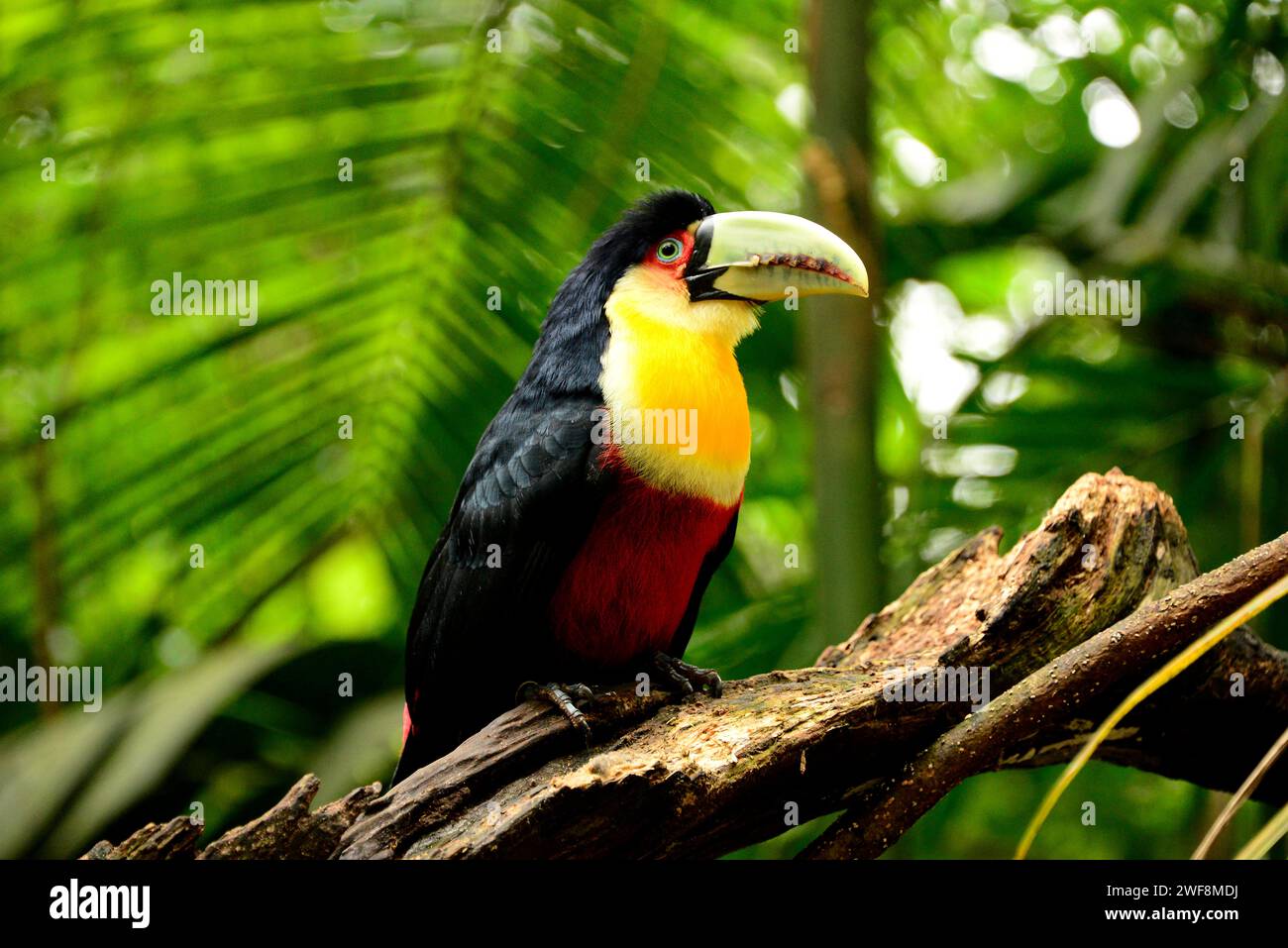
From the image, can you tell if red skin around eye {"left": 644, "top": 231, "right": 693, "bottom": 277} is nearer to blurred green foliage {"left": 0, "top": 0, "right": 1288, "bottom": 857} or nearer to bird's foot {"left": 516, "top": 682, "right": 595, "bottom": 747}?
blurred green foliage {"left": 0, "top": 0, "right": 1288, "bottom": 857}

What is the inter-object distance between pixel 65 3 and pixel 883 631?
2.96 metres

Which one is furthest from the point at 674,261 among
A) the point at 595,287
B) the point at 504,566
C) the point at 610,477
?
the point at 504,566

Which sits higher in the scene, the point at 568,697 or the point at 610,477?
the point at 610,477

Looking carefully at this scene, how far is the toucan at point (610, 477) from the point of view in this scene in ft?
10.6

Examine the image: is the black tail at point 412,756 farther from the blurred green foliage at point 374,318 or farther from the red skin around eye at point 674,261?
the red skin around eye at point 674,261

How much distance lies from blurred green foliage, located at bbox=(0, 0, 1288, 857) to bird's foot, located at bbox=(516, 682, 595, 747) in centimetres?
102

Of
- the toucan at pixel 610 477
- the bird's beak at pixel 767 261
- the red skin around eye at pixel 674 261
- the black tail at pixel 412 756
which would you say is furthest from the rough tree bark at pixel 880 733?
the red skin around eye at pixel 674 261

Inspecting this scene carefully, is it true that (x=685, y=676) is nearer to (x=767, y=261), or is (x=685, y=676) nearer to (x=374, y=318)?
(x=767, y=261)

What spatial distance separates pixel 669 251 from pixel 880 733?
1.59m

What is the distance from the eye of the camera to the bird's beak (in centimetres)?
332

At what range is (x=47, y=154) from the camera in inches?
149

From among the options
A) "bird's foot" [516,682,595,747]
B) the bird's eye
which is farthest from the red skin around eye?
"bird's foot" [516,682,595,747]

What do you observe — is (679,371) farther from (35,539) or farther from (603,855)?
(35,539)

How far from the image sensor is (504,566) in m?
3.25
